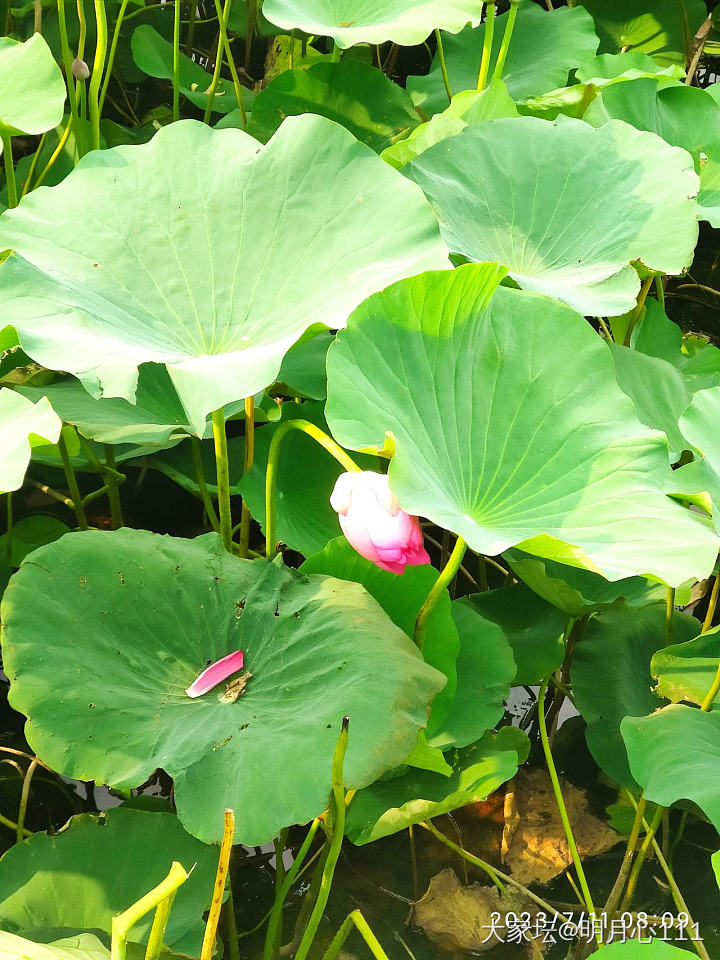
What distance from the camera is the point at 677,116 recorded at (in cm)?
175

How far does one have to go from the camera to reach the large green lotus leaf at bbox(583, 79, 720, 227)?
166 centimetres

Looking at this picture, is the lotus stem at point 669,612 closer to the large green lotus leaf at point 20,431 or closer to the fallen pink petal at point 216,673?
the fallen pink petal at point 216,673

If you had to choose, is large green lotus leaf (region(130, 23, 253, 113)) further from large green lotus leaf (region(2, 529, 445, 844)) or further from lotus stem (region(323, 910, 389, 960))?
lotus stem (region(323, 910, 389, 960))

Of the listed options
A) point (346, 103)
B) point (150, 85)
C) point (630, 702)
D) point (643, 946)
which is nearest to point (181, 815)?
point (643, 946)

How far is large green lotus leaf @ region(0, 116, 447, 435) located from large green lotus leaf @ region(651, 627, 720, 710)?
583 mm

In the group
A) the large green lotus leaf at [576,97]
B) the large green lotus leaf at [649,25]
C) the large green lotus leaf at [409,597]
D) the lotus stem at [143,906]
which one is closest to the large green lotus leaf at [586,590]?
the large green lotus leaf at [409,597]

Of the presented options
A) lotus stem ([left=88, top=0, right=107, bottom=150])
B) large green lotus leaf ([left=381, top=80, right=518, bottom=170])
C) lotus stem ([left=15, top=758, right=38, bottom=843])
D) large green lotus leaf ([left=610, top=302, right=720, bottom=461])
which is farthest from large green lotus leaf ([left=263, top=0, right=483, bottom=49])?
lotus stem ([left=15, top=758, right=38, bottom=843])

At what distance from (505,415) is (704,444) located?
0.77 feet

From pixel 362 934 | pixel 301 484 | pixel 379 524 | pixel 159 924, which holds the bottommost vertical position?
pixel 362 934

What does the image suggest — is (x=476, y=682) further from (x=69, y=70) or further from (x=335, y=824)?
(x=69, y=70)

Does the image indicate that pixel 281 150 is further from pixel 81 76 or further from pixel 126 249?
pixel 81 76

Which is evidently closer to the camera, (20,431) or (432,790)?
(20,431)

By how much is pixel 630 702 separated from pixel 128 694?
27.1 inches

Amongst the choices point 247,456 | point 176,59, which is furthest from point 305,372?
point 176,59
